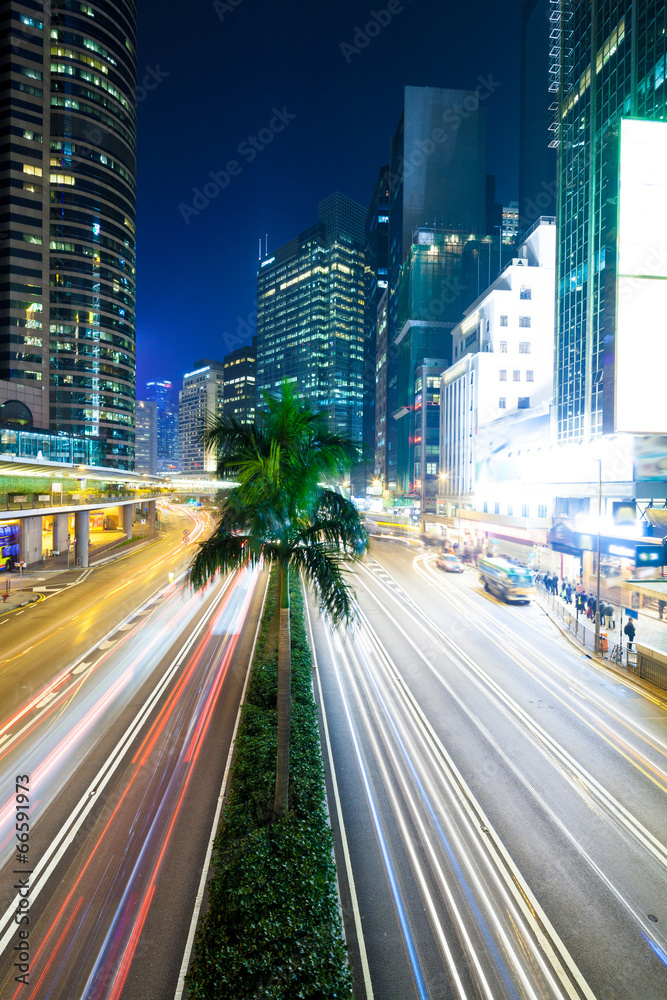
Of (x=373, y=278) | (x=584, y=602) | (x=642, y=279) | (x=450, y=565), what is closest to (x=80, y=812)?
(x=584, y=602)

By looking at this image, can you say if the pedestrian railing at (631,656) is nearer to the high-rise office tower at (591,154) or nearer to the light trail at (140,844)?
the high-rise office tower at (591,154)

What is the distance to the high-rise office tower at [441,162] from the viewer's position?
113000 millimetres

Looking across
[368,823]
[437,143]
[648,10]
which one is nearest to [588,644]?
[368,823]

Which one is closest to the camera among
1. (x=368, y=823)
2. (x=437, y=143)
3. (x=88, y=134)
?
(x=368, y=823)

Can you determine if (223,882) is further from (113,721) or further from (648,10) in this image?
(648,10)

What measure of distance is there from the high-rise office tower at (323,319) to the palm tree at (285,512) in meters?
157

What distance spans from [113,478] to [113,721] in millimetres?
42687

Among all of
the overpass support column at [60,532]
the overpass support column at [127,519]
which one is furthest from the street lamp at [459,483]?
the overpass support column at [60,532]

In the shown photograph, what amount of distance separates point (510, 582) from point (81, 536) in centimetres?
3506

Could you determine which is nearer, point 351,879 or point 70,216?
point 351,879

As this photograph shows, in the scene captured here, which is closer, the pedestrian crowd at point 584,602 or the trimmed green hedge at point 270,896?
the trimmed green hedge at point 270,896

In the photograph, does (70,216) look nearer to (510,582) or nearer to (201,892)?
(510,582)

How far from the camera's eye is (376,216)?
513 feet

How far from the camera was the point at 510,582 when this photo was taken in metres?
29.5
